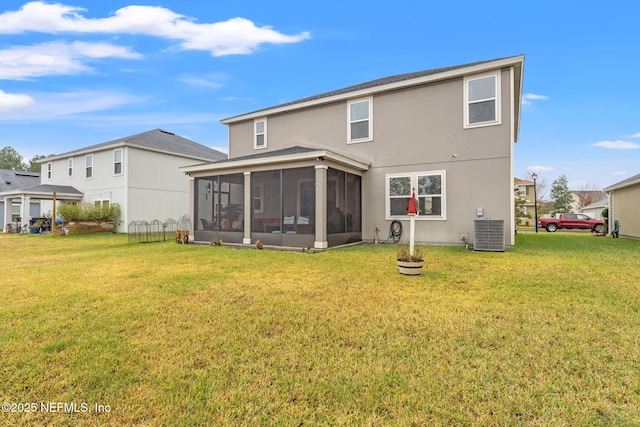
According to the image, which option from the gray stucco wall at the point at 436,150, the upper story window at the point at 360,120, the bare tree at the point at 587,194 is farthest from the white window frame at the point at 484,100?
the bare tree at the point at 587,194

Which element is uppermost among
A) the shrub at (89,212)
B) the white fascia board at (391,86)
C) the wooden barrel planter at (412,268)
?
the white fascia board at (391,86)

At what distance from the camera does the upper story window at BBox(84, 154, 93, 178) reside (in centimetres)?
1984

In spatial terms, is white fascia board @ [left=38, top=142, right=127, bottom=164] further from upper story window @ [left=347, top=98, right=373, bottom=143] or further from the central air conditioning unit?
the central air conditioning unit

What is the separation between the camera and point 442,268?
6.11 m

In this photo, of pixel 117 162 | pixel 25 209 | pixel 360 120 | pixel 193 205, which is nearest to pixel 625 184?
pixel 360 120

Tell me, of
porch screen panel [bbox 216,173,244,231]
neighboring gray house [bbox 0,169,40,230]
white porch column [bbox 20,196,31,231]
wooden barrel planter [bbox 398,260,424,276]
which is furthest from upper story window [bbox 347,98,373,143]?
neighboring gray house [bbox 0,169,40,230]

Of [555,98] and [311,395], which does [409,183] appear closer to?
[311,395]

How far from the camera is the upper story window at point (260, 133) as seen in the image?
13440 millimetres

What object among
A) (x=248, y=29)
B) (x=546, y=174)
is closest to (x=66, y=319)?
(x=248, y=29)

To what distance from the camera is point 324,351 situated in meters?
2.64

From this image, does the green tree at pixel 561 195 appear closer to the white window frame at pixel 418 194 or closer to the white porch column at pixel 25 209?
the white window frame at pixel 418 194

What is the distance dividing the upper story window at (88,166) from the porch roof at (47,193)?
139 centimetres

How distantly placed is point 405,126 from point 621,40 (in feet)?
36.5

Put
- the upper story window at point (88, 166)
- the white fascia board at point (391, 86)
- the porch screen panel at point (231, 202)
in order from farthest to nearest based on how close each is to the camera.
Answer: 1. the upper story window at point (88, 166)
2. the porch screen panel at point (231, 202)
3. the white fascia board at point (391, 86)
